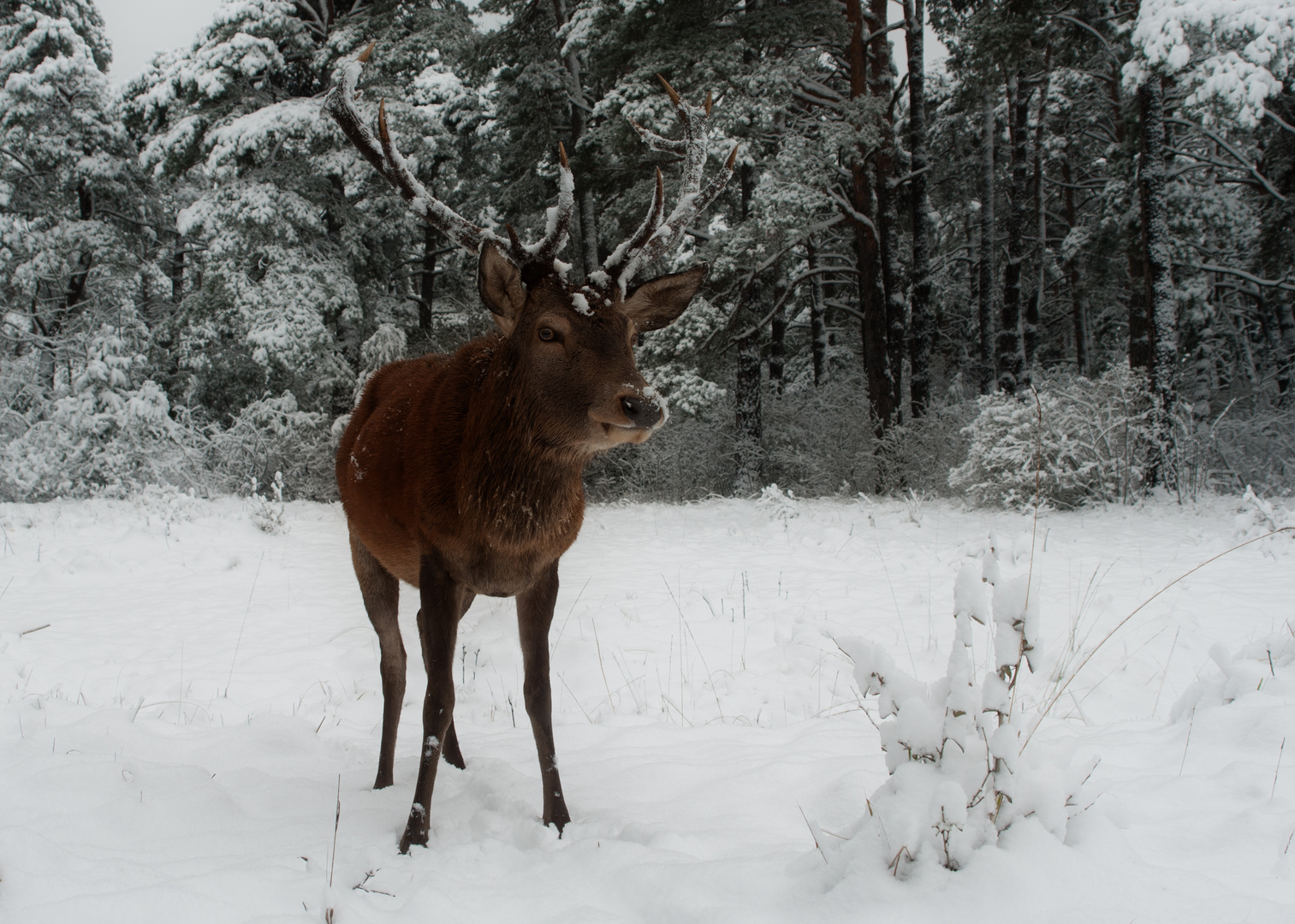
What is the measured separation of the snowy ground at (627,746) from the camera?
1.92 m

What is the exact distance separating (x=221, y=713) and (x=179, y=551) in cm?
457

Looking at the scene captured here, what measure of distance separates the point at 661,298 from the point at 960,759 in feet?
6.10

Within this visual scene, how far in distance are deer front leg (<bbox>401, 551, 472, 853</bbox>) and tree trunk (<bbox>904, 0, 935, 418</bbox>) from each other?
36.7 feet

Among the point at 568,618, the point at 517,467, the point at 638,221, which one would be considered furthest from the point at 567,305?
the point at 638,221

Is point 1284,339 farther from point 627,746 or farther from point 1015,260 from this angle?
point 627,746

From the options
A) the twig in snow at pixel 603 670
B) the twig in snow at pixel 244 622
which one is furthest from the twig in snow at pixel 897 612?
the twig in snow at pixel 244 622

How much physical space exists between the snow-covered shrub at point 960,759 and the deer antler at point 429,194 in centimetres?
168

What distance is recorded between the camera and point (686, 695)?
4094mm

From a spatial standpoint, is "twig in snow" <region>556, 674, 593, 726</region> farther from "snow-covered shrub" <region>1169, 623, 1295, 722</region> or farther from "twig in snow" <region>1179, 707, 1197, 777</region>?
"snow-covered shrub" <region>1169, 623, 1295, 722</region>

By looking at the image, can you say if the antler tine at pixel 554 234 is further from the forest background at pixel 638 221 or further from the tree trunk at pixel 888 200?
the tree trunk at pixel 888 200

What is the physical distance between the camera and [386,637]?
126 inches

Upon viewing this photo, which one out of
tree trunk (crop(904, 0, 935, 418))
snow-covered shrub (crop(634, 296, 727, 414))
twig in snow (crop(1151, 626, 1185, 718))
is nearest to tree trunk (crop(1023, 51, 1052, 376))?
tree trunk (crop(904, 0, 935, 418))

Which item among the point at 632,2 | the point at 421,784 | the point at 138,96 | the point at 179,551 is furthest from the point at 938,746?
the point at 138,96

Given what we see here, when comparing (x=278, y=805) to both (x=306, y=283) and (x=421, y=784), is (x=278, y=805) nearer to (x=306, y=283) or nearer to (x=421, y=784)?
(x=421, y=784)
